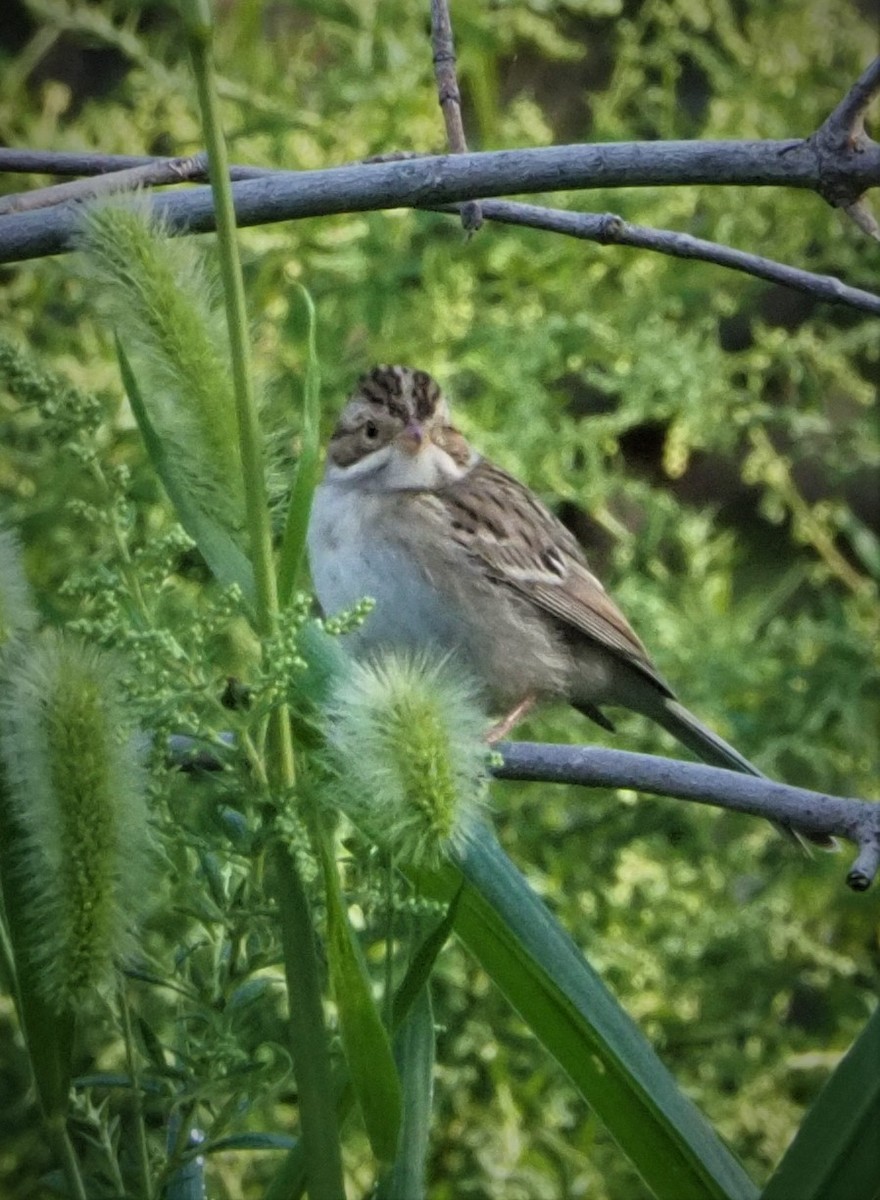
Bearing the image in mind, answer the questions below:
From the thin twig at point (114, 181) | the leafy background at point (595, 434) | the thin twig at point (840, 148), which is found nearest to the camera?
the thin twig at point (840, 148)

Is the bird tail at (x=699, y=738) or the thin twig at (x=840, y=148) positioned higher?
the thin twig at (x=840, y=148)

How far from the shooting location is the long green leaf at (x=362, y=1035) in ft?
2.50

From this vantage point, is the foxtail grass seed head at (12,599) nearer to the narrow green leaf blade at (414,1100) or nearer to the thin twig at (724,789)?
the thin twig at (724,789)

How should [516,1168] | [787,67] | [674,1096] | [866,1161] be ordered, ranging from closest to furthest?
[866,1161] < [674,1096] < [516,1168] < [787,67]

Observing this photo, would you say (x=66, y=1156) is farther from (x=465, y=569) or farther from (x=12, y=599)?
(x=465, y=569)

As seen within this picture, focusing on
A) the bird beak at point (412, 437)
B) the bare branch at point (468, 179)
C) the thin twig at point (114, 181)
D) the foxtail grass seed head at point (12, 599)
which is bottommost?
the foxtail grass seed head at point (12, 599)

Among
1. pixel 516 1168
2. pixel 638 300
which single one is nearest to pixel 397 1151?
pixel 516 1168

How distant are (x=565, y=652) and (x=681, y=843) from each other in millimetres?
276

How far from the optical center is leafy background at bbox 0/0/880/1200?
209 centimetres

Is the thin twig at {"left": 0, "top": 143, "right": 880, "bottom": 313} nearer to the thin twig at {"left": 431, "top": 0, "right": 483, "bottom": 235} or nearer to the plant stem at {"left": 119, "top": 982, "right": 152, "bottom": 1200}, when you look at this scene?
the thin twig at {"left": 431, "top": 0, "right": 483, "bottom": 235}

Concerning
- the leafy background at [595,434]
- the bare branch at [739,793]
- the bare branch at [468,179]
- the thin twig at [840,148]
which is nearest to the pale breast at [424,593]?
the leafy background at [595,434]

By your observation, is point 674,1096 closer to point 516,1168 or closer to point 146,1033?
point 146,1033

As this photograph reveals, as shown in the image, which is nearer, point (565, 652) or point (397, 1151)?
point (397, 1151)

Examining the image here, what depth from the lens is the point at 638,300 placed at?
236 centimetres
